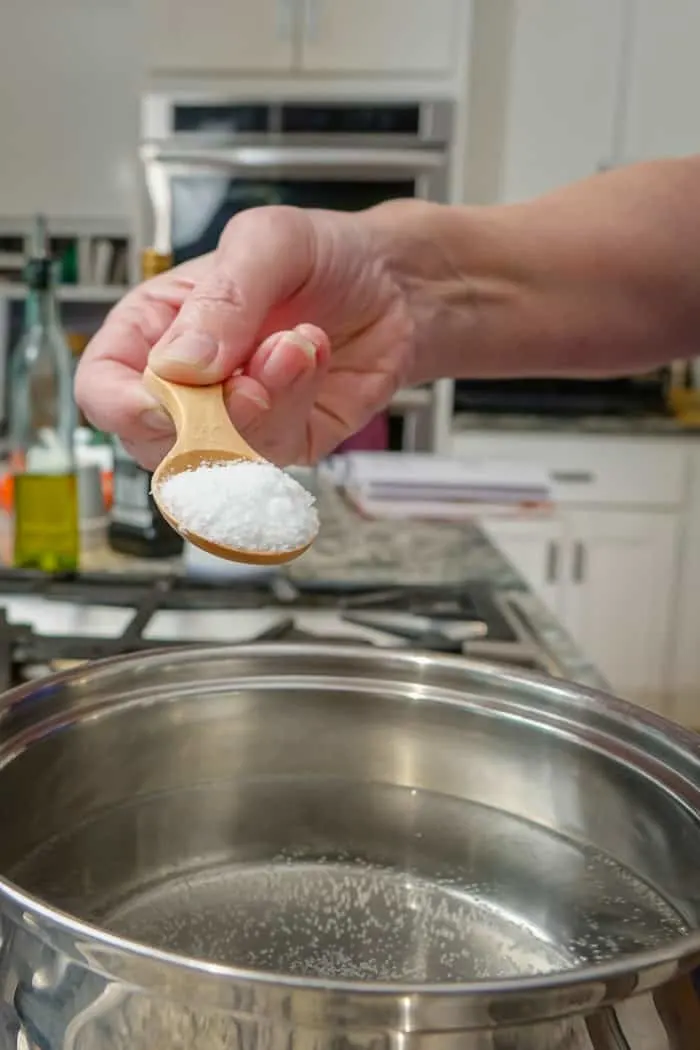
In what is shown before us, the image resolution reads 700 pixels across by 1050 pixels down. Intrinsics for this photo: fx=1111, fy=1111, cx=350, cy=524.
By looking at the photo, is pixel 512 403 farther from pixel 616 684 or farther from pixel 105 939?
pixel 105 939

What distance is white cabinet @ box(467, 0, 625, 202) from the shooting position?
234cm

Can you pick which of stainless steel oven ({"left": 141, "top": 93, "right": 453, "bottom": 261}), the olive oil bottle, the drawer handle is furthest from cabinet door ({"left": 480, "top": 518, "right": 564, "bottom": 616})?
the olive oil bottle

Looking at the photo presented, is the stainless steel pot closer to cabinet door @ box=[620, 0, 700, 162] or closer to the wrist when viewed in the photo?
the wrist

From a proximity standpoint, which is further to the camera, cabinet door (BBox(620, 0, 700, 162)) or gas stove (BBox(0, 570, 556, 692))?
cabinet door (BBox(620, 0, 700, 162))

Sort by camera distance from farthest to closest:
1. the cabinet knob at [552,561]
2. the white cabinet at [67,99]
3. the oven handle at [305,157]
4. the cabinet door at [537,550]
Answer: the white cabinet at [67,99]
the oven handle at [305,157]
the cabinet knob at [552,561]
the cabinet door at [537,550]

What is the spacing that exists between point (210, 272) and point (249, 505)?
227mm

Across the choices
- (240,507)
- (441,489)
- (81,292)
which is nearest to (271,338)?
(240,507)

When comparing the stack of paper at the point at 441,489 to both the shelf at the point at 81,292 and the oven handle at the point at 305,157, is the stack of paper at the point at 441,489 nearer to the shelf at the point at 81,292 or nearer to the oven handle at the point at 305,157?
the oven handle at the point at 305,157

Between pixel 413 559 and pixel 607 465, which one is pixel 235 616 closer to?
pixel 413 559

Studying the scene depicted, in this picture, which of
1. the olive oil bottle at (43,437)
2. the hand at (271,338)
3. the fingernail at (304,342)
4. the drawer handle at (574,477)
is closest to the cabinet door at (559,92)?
the drawer handle at (574,477)

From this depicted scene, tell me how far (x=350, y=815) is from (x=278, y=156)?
1955 mm

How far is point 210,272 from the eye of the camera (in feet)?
1.96

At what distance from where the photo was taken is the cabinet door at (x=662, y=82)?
91.9 inches

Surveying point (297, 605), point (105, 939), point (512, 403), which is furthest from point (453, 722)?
point (512, 403)
